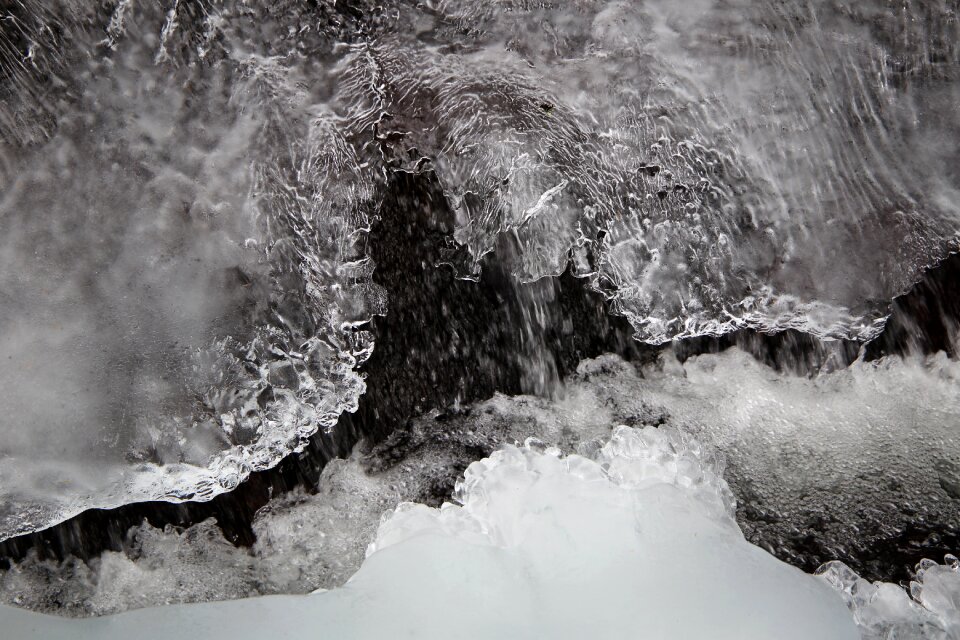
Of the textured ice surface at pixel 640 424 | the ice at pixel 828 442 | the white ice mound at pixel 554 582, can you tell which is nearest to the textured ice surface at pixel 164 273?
the textured ice surface at pixel 640 424

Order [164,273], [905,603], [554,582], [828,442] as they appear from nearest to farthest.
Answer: [554,582] < [905,603] < [164,273] < [828,442]

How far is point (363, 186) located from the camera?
148 cm

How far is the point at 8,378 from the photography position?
1.33 metres

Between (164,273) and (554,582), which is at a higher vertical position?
(164,273)

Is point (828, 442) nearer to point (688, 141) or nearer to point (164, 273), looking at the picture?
point (688, 141)

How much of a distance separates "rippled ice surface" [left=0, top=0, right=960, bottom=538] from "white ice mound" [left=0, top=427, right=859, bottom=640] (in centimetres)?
37

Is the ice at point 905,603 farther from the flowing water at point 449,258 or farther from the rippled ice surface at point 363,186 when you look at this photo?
the rippled ice surface at point 363,186

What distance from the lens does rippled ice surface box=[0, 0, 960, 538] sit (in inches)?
53.1

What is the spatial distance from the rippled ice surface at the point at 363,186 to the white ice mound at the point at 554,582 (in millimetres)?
370

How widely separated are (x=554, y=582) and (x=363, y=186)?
86 cm

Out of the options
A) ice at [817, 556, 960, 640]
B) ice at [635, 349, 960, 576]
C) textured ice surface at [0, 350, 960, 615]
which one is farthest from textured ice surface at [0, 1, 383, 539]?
ice at [817, 556, 960, 640]

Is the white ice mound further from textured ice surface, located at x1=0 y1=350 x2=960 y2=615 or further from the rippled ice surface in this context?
the rippled ice surface

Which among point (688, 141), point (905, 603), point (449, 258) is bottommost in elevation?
point (905, 603)

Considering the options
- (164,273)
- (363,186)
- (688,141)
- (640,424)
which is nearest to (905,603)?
(640,424)
